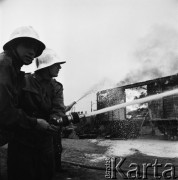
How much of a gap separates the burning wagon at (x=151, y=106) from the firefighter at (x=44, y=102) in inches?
554

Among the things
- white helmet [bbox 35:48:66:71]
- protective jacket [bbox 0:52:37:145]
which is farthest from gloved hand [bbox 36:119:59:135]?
white helmet [bbox 35:48:66:71]

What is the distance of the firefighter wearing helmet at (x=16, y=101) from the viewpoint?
2150mm

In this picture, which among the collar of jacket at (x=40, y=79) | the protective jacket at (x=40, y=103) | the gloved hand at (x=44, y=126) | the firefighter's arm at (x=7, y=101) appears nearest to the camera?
the firefighter's arm at (x=7, y=101)

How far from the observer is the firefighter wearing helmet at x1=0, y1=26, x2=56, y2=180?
215 cm

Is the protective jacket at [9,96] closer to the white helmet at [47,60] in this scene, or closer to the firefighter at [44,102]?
the firefighter at [44,102]

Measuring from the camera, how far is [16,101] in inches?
98.3

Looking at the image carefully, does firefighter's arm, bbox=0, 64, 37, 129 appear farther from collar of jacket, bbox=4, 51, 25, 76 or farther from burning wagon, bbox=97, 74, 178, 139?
burning wagon, bbox=97, 74, 178, 139

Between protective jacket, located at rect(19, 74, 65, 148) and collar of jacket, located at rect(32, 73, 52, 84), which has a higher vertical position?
collar of jacket, located at rect(32, 73, 52, 84)

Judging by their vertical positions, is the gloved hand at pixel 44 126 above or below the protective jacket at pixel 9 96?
below

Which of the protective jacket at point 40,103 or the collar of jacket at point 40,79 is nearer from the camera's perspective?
the protective jacket at point 40,103

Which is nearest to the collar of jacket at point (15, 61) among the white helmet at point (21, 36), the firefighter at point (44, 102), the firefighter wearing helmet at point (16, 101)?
the firefighter wearing helmet at point (16, 101)

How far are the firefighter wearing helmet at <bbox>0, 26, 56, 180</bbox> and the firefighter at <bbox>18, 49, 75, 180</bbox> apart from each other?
20 cm

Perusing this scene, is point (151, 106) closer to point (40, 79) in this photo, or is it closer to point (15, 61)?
point (40, 79)

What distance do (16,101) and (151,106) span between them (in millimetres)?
18519
